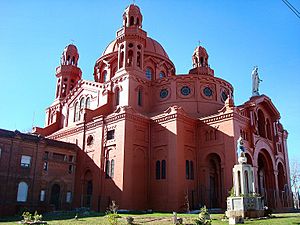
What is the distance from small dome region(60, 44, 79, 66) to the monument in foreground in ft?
112

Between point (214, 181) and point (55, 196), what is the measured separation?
1656cm

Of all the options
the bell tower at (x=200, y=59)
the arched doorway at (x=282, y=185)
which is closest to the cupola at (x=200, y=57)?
the bell tower at (x=200, y=59)

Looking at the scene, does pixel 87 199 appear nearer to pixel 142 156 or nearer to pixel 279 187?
pixel 142 156

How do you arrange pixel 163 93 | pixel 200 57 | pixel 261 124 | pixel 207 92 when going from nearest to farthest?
pixel 261 124, pixel 207 92, pixel 163 93, pixel 200 57

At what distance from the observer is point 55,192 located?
33.8m

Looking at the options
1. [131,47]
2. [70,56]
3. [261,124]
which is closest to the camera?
[261,124]

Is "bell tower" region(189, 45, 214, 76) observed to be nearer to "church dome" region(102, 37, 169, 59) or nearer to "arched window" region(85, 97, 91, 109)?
"church dome" region(102, 37, 169, 59)

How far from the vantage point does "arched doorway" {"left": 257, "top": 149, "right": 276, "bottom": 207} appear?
3538 centimetres

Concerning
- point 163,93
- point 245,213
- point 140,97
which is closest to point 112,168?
point 140,97

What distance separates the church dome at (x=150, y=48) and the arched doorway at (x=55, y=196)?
2011cm

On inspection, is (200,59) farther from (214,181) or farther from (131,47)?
(214,181)

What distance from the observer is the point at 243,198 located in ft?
66.1

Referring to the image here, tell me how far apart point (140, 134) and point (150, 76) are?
42.5ft

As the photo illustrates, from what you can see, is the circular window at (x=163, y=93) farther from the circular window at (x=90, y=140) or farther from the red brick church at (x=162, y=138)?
the circular window at (x=90, y=140)
